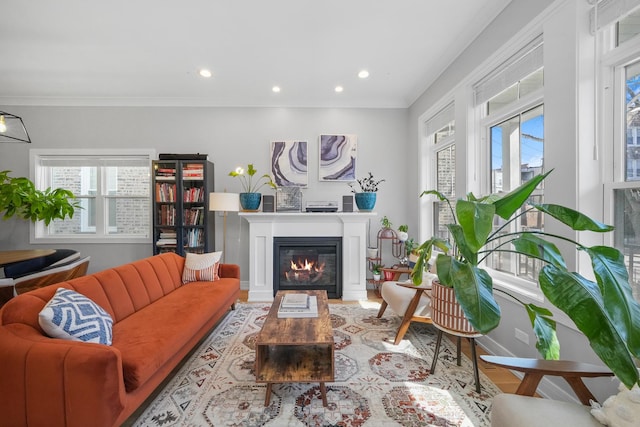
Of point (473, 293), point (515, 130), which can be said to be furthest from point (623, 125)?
point (473, 293)

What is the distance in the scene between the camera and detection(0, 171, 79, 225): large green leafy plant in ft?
12.0

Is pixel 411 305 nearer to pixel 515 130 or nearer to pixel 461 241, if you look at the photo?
pixel 461 241

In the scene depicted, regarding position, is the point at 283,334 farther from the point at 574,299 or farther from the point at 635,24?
the point at 635,24

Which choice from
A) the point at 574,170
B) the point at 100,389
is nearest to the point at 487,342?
the point at 574,170

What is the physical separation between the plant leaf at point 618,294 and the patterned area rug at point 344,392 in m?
1.10

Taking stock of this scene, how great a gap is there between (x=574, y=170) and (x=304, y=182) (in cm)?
316

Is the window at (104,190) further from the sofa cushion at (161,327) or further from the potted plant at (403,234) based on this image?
the potted plant at (403,234)

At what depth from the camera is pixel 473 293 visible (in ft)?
3.91

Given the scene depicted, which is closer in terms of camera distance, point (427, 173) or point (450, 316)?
point (450, 316)

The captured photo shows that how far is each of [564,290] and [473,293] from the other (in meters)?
0.31

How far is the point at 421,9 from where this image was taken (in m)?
2.32

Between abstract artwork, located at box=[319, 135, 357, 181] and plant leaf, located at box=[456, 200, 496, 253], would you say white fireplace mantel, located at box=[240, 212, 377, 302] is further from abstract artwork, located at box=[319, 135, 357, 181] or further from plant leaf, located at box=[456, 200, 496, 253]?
plant leaf, located at box=[456, 200, 496, 253]

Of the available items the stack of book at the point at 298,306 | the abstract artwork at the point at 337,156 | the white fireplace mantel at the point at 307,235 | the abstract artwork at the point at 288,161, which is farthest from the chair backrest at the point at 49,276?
the abstract artwork at the point at 337,156

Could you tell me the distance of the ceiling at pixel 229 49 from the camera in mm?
2326
